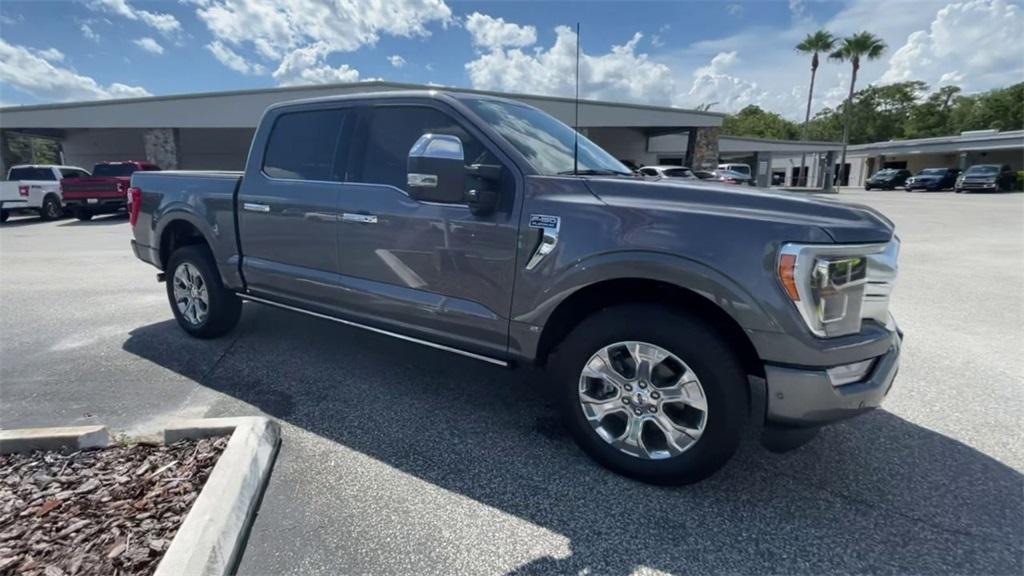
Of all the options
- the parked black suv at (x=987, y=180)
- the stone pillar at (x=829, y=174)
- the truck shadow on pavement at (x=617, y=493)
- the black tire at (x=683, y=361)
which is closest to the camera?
the truck shadow on pavement at (x=617, y=493)

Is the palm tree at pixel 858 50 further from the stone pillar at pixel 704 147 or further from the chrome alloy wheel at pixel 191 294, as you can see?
the chrome alloy wheel at pixel 191 294

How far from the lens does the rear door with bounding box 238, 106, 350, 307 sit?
147 inches

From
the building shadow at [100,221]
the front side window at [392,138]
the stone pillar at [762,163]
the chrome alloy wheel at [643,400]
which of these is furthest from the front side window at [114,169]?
the stone pillar at [762,163]

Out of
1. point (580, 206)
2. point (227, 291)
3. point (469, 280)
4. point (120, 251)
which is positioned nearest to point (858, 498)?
point (580, 206)

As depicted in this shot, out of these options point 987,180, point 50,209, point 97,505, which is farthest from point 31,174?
point 987,180

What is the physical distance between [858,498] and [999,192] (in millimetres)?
45203

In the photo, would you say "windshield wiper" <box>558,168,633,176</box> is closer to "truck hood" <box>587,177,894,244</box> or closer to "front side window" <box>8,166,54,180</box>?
"truck hood" <box>587,177,894,244</box>

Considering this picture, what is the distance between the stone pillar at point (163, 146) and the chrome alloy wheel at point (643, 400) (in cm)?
2556

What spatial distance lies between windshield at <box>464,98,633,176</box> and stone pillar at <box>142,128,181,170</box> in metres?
24.3

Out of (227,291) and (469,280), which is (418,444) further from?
(227,291)

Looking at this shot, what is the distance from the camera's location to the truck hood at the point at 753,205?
2.31m

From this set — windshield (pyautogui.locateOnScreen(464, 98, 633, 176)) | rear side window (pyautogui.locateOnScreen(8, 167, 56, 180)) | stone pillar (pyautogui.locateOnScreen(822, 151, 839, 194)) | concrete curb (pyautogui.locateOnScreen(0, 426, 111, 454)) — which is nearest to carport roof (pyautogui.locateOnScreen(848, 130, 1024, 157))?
stone pillar (pyautogui.locateOnScreen(822, 151, 839, 194))

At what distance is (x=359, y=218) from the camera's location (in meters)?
3.47

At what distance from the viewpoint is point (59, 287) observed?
7258mm
